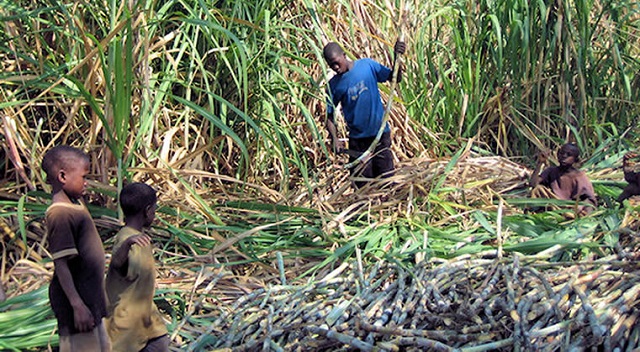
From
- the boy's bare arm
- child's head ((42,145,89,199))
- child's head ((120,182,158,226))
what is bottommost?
the boy's bare arm

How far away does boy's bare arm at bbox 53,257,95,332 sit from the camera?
2.25 metres

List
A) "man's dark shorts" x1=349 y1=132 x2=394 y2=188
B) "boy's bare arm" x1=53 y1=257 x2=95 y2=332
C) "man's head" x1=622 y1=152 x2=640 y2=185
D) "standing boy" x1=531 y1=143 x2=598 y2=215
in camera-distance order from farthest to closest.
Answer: "man's dark shorts" x1=349 y1=132 x2=394 y2=188, "standing boy" x1=531 y1=143 x2=598 y2=215, "man's head" x1=622 y1=152 x2=640 y2=185, "boy's bare arm" x1=53 y1=257 x2=95 y2=332

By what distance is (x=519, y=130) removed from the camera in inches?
199

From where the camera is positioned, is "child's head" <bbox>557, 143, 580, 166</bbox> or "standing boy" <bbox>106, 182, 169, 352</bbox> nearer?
"standing boy" <bbox>106, 182, 169, 352</bbox>

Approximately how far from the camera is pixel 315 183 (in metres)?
4.40

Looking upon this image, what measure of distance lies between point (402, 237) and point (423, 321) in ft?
2.94

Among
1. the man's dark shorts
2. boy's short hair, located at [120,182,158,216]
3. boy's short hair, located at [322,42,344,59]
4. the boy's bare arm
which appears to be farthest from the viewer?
the man's dark shorts

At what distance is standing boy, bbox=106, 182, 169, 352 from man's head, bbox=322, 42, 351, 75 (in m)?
2.16

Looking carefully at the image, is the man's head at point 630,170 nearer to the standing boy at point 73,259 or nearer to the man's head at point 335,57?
the man's head at point 335,57

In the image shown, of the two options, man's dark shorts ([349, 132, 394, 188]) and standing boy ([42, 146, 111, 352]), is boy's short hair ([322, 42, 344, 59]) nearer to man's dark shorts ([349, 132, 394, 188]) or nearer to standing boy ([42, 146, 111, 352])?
man's dark shorts ([349, 132, 394, 188])

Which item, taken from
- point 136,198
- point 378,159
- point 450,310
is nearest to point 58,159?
point 136,198

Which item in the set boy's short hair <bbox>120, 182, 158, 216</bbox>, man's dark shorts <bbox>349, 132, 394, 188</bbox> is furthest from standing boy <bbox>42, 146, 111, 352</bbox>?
man's dark shorts <bbox>349, 132, 394, 188</bbox>

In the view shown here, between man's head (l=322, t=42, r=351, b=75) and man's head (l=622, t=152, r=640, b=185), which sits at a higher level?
man's head (l=322, t=42, r=351, b=75)

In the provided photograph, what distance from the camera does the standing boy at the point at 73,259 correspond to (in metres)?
2.25
